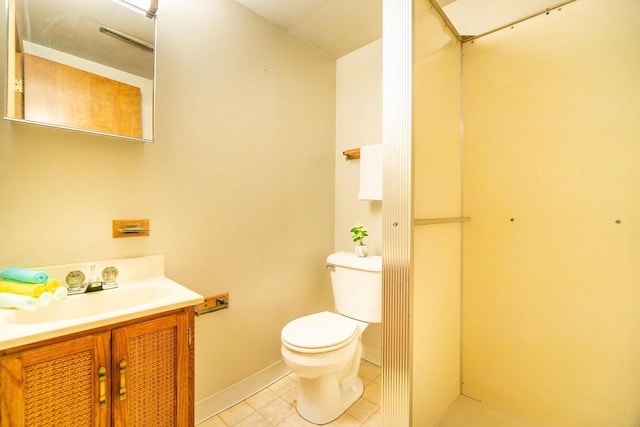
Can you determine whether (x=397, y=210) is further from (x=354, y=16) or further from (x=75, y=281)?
(x=354, y=16)

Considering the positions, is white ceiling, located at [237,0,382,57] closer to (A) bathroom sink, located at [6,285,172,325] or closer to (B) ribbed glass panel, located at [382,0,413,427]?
(B) ribbed glass panel, located at [382,0,413,427]

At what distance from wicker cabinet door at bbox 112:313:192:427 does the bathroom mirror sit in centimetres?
83

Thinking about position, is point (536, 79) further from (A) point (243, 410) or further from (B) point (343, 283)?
(A) point (243, 410)

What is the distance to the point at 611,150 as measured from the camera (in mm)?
1205

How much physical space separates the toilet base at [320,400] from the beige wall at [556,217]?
0.75 meters

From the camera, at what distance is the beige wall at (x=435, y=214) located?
1039 mm

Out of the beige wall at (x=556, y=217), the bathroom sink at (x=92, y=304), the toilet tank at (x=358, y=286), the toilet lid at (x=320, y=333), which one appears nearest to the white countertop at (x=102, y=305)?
the bathroom sink at (x=92, y=304)

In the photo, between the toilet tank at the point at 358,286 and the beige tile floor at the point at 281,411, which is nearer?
the beige tile floor at the point at 281,411

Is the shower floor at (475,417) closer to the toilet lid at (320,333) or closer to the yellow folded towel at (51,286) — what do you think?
the toilet lid at (320,333)

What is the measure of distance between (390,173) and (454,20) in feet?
4.28

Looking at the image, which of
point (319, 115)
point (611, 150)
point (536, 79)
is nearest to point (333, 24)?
point (319, 115)

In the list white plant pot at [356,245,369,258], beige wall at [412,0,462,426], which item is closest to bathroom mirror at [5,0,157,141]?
beige wall at [412,0,462,426]

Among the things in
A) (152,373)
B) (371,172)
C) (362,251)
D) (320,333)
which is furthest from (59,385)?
(371,172)

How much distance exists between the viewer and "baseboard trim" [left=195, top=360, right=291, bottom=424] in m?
1.44
